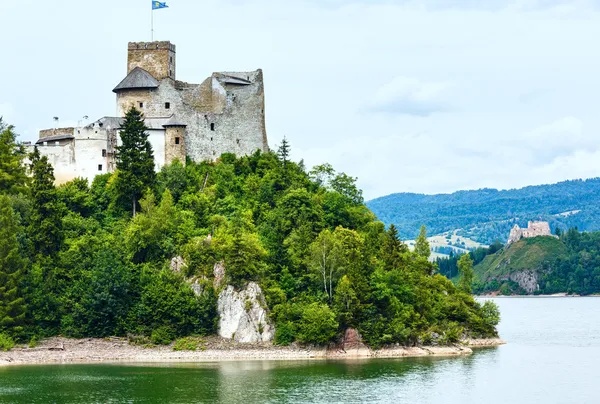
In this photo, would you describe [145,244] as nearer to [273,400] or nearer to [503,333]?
[273,400]

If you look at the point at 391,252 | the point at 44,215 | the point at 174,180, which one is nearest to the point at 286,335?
the point at 391,252

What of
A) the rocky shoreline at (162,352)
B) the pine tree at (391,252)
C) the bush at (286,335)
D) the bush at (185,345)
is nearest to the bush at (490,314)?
the pine tree at (391,252)

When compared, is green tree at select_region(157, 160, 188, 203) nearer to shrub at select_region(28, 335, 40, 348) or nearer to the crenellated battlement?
the crenellated battlement

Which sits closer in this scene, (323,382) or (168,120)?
(323,382)

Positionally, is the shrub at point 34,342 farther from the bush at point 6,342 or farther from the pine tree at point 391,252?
the pine tree at point 391,252

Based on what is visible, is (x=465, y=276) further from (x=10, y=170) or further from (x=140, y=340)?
(x=10, y=170)

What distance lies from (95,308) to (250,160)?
22.4 meters

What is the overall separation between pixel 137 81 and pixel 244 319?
26267 mm

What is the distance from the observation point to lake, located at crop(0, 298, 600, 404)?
189ft

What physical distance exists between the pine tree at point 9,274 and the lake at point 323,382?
6.03 metres

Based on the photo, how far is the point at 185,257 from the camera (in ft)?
256

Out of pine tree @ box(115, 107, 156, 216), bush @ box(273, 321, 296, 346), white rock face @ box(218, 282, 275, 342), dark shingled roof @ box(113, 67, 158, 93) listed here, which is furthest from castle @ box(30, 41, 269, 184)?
bush @ box(273, 321, 296, 346)

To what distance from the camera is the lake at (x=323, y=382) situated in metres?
57.6

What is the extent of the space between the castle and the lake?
72.1ft
